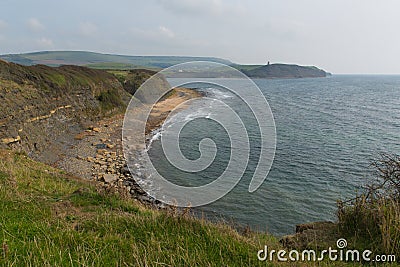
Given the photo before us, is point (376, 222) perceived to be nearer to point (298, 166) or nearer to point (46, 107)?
point (298, 166)

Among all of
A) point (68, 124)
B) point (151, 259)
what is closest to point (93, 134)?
point (68, 124)

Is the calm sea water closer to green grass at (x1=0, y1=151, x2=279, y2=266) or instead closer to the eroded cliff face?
green grass at (x1=0, y1=151, x2=279, y2=266)

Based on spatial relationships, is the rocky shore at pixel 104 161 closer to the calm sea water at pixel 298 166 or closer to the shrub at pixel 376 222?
the calm sea water at pixel 298 166

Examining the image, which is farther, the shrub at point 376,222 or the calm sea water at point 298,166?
the calm sea water at point 298,166

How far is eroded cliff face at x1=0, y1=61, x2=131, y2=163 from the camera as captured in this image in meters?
24.2

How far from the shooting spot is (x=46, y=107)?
98.4 feet

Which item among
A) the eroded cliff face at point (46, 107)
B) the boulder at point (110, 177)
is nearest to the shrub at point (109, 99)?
the eroded cliff face at point (46, 107)

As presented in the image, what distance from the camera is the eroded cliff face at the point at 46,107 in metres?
24.2

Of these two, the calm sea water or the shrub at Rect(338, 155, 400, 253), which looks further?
the calm sea water

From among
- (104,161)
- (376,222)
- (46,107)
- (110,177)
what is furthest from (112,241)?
(46,107)

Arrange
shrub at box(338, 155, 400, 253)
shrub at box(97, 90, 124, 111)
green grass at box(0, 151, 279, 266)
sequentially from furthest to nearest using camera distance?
shrub at box(97, 90, 124, 111) → shrub at box(338, 155, 400, 253) → green grass at box(0, 151, 279, 266)

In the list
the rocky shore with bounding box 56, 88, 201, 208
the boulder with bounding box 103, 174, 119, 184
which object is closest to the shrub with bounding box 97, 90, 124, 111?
the rocky shore with bounding box 56, 88, 201, 208

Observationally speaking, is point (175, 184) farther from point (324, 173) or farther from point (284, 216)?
point (324, 173)

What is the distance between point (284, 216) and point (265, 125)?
88.1 ft
